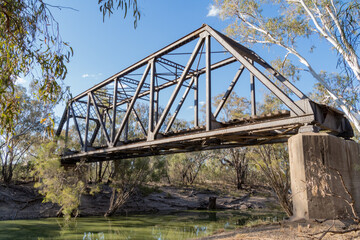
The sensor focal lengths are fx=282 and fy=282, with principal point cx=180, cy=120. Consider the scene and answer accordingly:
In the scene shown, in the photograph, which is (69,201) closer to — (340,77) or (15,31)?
(15,31)

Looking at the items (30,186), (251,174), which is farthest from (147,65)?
(251,174)

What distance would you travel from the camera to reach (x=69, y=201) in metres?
15.5

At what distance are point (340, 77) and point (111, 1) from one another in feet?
50.2

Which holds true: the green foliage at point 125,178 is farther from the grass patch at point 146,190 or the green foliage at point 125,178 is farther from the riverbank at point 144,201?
the grass patch at point 146,190

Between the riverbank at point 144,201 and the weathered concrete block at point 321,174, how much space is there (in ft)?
28.2

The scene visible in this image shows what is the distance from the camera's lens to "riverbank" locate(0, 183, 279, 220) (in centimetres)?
1862

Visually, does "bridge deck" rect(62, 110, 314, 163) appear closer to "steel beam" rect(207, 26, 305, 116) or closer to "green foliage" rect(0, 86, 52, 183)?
"steel beam" rect(207, 26, 305, 116)

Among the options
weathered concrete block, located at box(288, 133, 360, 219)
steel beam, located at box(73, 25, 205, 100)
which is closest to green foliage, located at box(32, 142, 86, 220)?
steel beam, located at box(73, 25, 205, 100)

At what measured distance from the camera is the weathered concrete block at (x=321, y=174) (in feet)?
19.5

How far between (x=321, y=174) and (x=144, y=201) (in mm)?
19633

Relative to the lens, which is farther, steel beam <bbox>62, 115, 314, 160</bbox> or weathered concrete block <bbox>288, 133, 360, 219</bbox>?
A: steel beam <bbox>62, 115, 314, 160</bbox>

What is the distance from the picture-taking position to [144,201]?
23656 mm

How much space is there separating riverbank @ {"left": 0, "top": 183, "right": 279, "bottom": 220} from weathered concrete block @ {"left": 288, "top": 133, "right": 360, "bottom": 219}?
8.60 metres

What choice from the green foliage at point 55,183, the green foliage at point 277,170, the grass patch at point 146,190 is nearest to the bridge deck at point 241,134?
the green foliage at point 277,170
